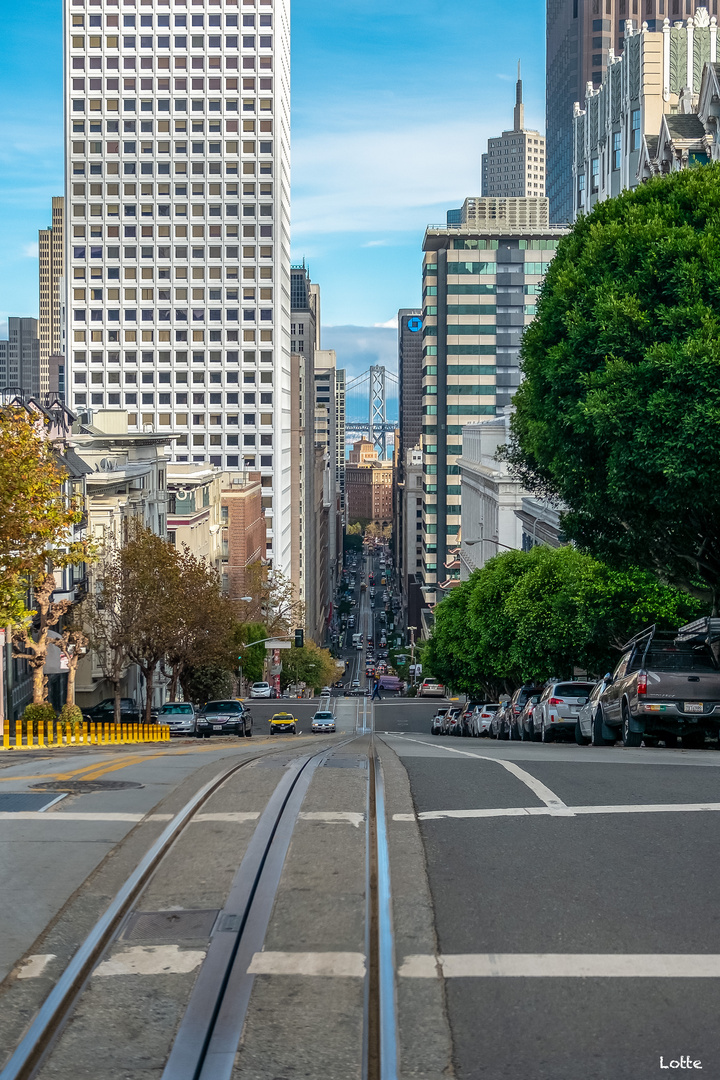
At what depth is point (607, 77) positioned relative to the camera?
274ft

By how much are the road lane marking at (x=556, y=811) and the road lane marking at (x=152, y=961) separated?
3.90 m

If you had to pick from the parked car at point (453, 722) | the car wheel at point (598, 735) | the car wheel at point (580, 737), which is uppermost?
the car wheel at point (598, 735)

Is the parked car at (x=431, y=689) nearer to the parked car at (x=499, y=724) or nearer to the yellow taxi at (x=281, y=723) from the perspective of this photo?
the yellow taxi at (x=281, y=723)

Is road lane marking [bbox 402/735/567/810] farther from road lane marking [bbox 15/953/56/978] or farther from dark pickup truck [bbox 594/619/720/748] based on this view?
road lane marking [bbox 15/953/56/978]

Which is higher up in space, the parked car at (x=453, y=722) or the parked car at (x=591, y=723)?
the parked car at (x=591, y=723)

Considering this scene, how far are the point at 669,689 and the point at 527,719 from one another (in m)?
11.2

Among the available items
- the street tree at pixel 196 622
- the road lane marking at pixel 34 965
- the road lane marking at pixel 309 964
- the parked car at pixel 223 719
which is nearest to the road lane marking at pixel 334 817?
the road lane marking at pixel 309 964

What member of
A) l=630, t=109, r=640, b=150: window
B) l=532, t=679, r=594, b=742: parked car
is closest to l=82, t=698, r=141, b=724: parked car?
l=532, t=679, r=594, b=742: parked car

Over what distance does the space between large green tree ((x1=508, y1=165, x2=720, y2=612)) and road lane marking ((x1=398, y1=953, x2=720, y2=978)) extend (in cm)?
1492

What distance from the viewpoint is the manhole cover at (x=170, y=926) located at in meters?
7.38

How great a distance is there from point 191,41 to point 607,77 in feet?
192

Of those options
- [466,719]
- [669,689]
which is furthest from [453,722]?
[669,689]

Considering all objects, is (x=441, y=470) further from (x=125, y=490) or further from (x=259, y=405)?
(x=125, y=490)

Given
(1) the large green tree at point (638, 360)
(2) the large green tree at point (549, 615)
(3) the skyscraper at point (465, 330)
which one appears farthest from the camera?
(3) the skyscraper at point (465, 330)
